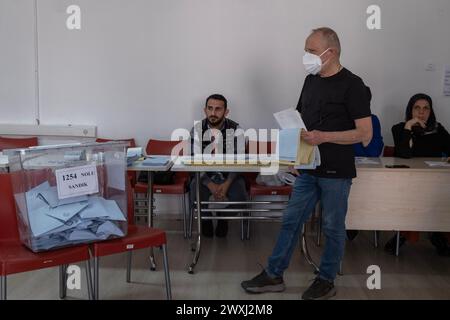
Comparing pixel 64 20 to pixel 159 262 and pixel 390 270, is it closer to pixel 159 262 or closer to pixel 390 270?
pixel 159 262

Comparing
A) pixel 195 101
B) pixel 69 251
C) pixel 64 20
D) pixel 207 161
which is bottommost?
pixel 69 251

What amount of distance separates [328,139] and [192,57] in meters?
2.35

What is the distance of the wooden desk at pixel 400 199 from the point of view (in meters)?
3.26

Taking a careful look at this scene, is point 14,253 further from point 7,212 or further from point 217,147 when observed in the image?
point 217,147

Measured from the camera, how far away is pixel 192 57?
471 centimetres

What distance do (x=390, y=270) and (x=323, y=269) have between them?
0.78 m

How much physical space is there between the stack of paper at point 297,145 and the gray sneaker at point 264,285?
728 millimetres

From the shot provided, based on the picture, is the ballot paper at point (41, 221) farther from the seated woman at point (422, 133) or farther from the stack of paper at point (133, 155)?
the seated woman at point (422, 133)

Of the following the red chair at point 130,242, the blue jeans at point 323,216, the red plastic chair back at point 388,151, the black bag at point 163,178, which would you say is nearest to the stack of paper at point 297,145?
the blue jeans at point 323,216

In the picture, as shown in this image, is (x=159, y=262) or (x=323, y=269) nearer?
(x=323, y=269)

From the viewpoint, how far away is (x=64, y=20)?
470 centimetres

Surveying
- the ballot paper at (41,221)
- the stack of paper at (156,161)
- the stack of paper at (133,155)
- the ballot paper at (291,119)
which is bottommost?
the ballot paper at (41,221)
